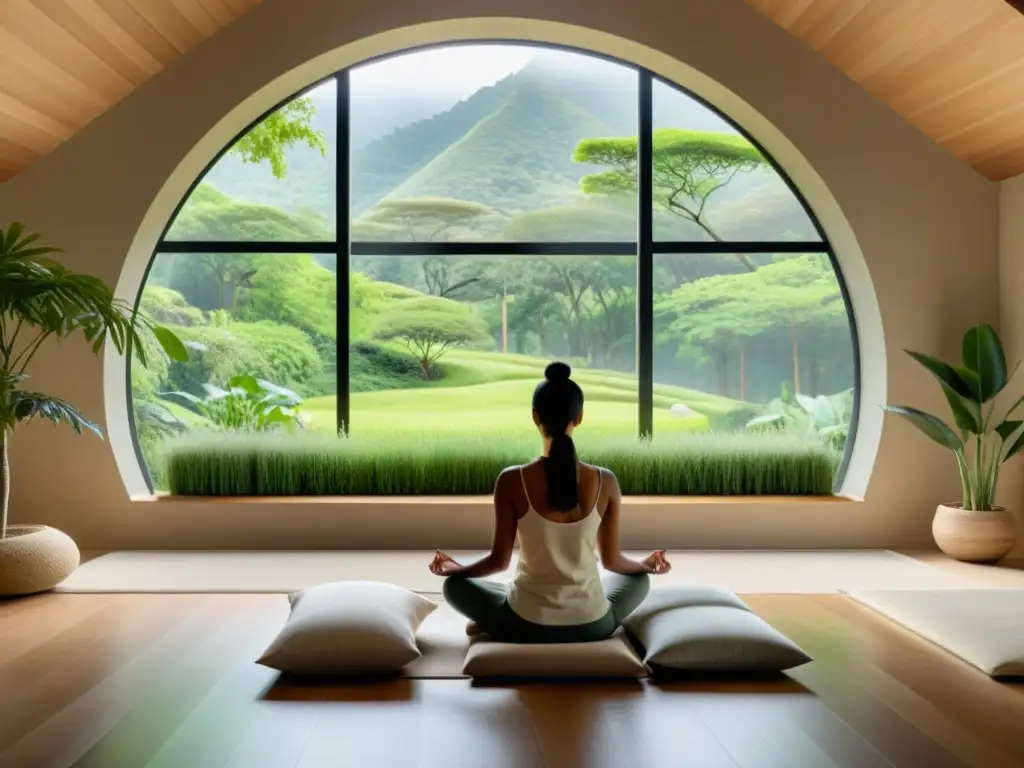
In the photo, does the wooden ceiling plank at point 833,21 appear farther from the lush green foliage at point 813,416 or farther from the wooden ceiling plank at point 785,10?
the lush green foliage at point 813,416

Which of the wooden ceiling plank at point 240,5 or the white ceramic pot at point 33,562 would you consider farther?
the wooden ceiling plank at point 240,5

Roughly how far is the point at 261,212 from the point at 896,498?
4.27 meters

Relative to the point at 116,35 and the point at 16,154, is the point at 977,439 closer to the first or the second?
the point at 116,35

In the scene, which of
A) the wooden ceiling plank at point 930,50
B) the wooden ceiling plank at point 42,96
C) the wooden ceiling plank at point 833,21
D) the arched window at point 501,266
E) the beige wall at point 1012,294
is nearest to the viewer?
the wooden ceiling plank at point 930,50

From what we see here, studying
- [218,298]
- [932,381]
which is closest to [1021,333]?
[932,381]

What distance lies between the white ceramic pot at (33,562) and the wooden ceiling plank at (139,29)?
7.91 feet

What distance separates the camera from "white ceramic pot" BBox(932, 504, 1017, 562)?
5.35 metres

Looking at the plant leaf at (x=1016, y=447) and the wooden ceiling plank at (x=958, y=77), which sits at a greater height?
the wooden ceiling plank at (x=958, y=77)

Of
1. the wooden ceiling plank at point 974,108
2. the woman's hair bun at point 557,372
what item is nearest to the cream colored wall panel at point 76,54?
the woman's hair bun at point 557,372

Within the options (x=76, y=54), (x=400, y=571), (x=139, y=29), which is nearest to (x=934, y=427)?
(x=400, y=571)

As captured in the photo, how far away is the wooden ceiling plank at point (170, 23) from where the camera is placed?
16.7 ft

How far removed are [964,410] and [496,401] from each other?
302cm

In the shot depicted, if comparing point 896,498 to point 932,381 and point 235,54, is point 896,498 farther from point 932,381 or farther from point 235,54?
point 235,54

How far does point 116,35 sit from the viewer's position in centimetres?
514
